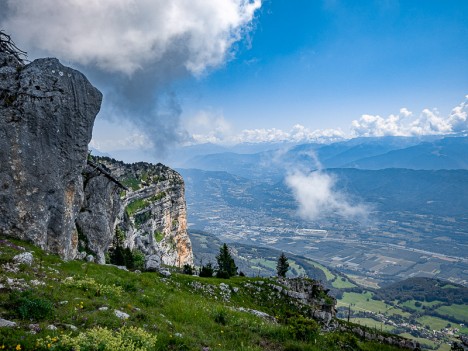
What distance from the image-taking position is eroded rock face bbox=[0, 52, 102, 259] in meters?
26.7

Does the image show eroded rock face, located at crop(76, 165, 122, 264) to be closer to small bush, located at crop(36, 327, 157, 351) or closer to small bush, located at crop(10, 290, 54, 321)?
small bush, located at crop(10, 290, 54, 321)

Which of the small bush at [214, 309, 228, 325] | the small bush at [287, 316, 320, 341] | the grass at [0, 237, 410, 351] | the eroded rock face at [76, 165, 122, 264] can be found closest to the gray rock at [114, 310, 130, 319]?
the grass at [0, 237, 410, 351]

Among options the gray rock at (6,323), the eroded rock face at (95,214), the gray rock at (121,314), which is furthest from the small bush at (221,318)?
the eroded rock face at (95,214)

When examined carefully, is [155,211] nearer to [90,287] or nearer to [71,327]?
[90,287]

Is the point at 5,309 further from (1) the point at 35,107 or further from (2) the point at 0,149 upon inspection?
(1) the point at 35,107

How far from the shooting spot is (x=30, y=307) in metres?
13.0

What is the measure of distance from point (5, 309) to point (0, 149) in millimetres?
19306

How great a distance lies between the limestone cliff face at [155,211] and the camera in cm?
12744

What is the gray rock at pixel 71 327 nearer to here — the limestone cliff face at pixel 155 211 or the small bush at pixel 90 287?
the small bush at pixel 90 287

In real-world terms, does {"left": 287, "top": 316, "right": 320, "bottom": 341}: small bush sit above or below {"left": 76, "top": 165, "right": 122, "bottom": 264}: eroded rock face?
below

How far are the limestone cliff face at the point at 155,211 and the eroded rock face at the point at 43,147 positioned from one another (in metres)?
75.1

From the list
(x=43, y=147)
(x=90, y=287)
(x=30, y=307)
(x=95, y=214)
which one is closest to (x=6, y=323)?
(x=30, y=307)

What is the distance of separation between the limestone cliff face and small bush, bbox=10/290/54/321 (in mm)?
93729

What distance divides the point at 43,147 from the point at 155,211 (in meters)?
119
